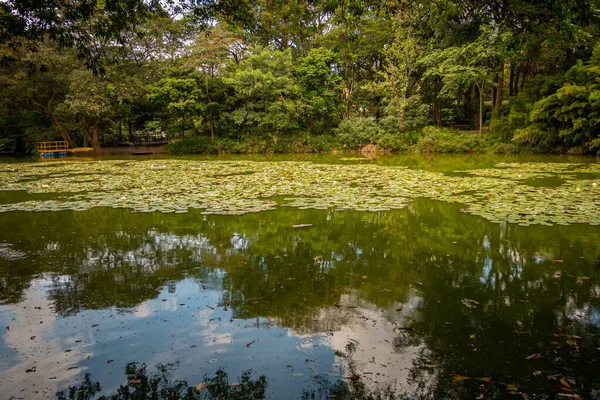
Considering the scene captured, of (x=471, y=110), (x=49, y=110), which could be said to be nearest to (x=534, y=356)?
(x=471, y=110)

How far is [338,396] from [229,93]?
23320mm

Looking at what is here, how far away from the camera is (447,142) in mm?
18719

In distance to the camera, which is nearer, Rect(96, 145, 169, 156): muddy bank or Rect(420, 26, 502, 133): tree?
Rect(420, 26, 502, 133): tree

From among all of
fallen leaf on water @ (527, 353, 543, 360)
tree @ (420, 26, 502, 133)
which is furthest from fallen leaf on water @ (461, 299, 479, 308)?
tree @ (420, 26, 502, 133)

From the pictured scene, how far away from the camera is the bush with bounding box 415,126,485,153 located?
1828 cm

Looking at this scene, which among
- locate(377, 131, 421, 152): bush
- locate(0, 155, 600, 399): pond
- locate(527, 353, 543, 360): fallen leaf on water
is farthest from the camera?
locate(377, 131, 421, 152): bush

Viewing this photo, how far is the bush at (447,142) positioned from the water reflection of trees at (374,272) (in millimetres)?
13859

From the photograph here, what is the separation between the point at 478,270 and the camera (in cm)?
362

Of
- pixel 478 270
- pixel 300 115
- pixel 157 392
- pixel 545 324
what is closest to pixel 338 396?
pixel 157 392

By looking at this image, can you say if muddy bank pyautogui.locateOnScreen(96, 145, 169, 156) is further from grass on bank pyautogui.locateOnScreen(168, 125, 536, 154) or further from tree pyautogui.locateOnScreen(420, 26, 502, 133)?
tree pyautogui.locateOnScreen(420, 26, 502, 133)

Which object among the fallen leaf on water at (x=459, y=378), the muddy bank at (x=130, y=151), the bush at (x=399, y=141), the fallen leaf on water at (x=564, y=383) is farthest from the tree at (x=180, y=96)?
the fallen leaf on water at (x=564, y=383)

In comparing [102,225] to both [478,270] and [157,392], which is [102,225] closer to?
[157,392]

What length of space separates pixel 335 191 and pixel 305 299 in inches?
182

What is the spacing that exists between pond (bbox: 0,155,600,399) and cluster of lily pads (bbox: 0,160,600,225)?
10 centimetres
